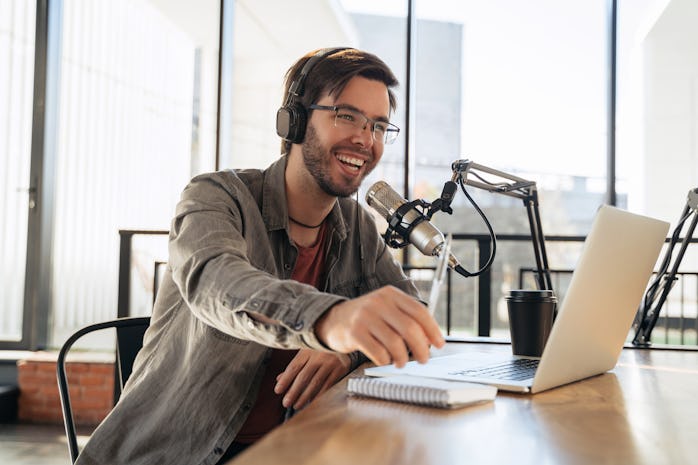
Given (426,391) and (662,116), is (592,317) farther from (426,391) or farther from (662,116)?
(662,116)

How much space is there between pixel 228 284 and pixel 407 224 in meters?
0.41

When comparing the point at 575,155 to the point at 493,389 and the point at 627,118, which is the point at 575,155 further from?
the point at 493,389

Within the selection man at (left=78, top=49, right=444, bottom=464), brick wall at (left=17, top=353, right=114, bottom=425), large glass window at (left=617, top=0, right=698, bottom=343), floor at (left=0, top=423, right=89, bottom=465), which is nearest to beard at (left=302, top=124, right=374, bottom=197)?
man at (left=78, top=49, right=444, bottom=464)

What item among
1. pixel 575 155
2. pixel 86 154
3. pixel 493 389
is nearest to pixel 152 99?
pixel 86 154

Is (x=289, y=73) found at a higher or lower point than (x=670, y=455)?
higher

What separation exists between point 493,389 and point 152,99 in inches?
156

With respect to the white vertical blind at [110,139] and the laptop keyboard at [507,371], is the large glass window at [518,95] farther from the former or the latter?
the laptop keyboard at [507,371]

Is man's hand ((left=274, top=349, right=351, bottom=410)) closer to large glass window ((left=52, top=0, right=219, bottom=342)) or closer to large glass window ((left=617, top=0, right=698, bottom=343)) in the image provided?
large glass window ((left=52, top=0, right=219, bottom=342))

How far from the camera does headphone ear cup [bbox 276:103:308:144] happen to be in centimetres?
149

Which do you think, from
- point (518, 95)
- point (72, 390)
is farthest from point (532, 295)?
point (518, 95)

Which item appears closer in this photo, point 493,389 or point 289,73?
point 493,389

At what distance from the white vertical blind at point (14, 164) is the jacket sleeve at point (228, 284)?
3256mm

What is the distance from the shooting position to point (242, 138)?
445cm

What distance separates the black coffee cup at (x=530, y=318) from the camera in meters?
1.26
